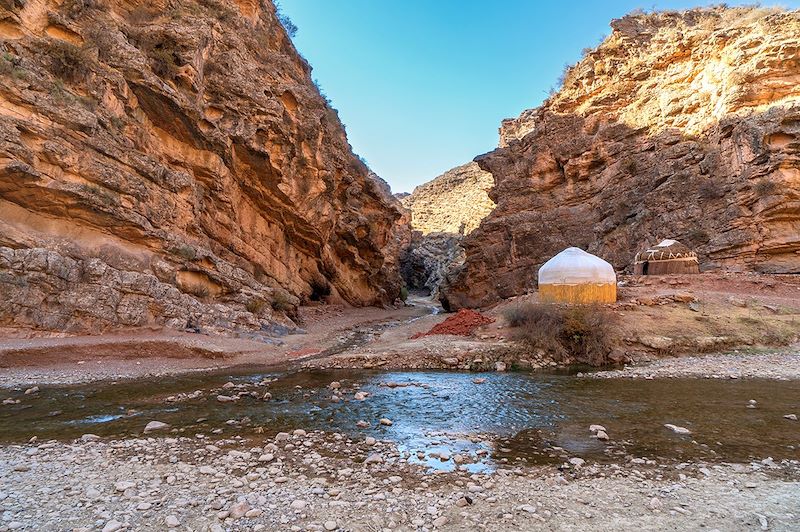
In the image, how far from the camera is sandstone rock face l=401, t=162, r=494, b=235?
7800 cm

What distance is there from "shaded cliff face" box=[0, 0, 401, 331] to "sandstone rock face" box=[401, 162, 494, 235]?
47.8 metres

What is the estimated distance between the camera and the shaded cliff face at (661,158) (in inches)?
900

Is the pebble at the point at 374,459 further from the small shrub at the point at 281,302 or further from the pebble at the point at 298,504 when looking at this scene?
the small shrub at the point at 281,302

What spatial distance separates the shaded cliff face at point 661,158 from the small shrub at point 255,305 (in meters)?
22.8

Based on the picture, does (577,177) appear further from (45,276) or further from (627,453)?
(45,276)

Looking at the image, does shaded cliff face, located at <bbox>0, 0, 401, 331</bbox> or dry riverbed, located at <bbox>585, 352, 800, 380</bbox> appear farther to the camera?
shaded cliff face, located at <bbox>0, 0, 401, 331</bbox>

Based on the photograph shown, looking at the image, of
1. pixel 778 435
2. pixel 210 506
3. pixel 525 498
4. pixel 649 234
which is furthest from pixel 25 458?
pixel 649 234

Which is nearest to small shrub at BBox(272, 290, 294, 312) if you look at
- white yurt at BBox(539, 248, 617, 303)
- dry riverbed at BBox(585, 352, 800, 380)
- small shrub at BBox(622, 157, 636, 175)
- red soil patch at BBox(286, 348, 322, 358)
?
red soil patch at BBox(286, 348, 322, 358)

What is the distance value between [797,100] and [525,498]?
31.7m

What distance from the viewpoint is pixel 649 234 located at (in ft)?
92.4

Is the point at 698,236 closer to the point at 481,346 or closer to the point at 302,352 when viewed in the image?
the point at 481,346

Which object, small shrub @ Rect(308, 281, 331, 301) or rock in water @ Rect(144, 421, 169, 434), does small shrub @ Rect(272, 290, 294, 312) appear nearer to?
small shrub @ Rect(308, 281, 331, 301)

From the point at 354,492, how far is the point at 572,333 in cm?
1238

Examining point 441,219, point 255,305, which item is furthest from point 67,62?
point 441,219
